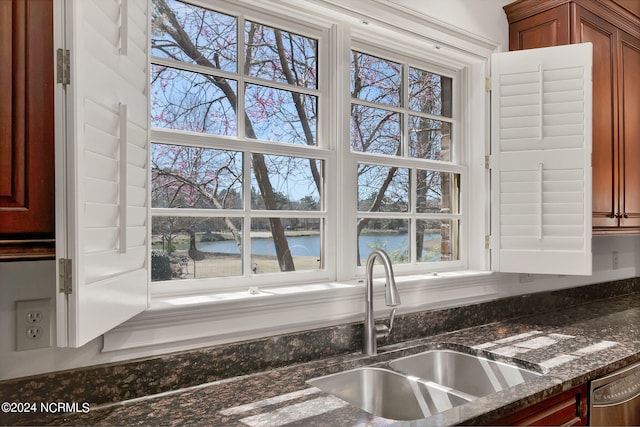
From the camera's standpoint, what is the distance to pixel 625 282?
Answer: 126 inches

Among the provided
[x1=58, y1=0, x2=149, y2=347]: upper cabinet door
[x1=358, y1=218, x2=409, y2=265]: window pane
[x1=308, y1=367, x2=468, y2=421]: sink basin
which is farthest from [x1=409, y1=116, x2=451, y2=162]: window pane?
[x1=58, y1=0, x2=149, y2=347]: upper cabinet door

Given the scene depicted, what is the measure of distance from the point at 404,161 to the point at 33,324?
5.31 feet

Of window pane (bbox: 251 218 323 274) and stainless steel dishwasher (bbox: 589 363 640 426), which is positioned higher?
window pane (bbox: 251 218 323 274)

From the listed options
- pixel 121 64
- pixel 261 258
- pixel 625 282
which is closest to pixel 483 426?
pixel 261 258

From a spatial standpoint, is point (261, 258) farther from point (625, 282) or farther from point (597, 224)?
point (625, 282)

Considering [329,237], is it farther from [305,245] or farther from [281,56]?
[281,56]

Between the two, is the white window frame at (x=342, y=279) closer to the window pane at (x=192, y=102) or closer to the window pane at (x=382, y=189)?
the window pane at (x=382, y=189)

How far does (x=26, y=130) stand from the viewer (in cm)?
93

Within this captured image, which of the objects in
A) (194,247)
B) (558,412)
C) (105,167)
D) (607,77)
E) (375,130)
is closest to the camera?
(105,167)

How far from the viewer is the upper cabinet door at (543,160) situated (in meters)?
2.08

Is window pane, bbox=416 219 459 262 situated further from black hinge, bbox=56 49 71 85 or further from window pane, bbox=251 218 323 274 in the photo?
black hinge, bbox=56 49 71 85

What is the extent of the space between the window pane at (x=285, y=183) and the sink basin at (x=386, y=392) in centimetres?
68

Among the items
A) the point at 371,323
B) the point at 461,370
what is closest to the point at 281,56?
the point at 371,323

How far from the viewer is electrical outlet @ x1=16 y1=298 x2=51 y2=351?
3.71 ft
